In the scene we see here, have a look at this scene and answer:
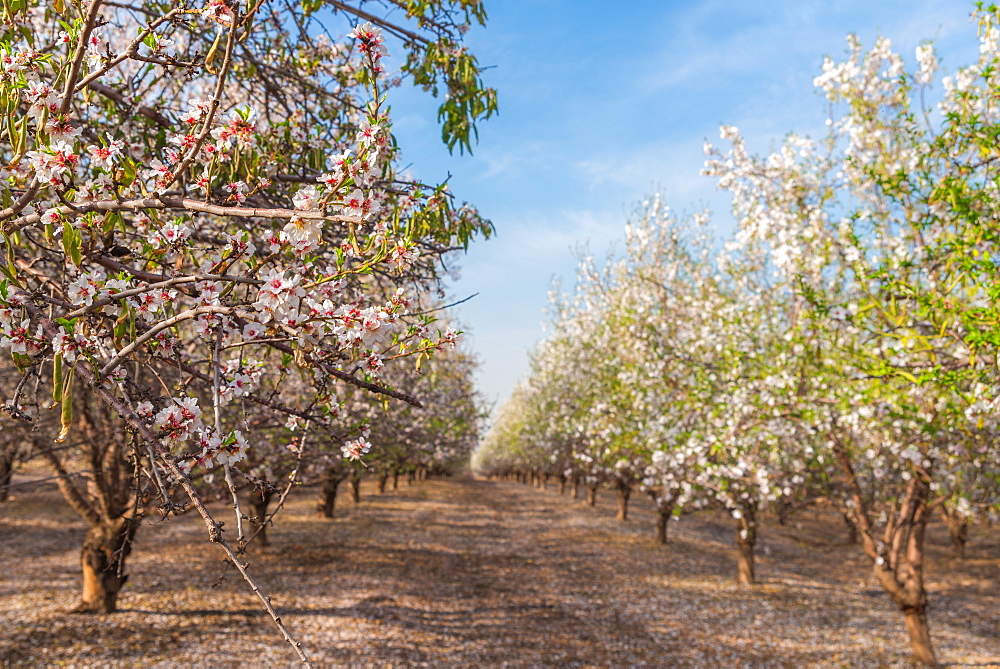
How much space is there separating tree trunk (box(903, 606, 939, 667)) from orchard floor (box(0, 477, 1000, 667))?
0.40 metres

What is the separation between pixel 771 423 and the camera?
10.1m

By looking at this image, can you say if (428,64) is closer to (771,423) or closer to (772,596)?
(771,423)

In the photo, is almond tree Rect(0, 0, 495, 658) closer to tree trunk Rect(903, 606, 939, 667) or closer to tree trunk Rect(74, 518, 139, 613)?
tree trunk Rect(74, 518, 139, 613)

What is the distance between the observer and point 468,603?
517 inches

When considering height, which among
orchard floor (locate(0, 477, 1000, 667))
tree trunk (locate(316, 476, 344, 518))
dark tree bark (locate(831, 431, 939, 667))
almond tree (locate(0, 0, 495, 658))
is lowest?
orchard floor (locate(0, 477, 1000, 667))

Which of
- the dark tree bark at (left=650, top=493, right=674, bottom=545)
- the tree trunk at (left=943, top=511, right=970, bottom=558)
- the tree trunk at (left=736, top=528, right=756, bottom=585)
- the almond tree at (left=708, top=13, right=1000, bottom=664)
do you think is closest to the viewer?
the almond tree at (left=708, top=13, right=1000, bottom=664)

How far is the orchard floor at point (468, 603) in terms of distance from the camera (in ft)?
32.6

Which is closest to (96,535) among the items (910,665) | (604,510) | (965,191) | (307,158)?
(307,158)

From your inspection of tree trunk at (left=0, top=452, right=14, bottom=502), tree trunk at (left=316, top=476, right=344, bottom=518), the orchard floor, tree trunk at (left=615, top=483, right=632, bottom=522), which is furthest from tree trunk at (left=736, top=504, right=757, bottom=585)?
tree trunk at (left=0, top=452, right=14, bottom=502)

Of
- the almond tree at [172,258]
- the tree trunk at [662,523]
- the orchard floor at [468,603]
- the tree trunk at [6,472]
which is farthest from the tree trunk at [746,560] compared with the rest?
the tree trunk at [6,472]

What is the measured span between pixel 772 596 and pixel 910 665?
4.82m

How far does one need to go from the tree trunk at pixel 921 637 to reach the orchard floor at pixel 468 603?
40 cm

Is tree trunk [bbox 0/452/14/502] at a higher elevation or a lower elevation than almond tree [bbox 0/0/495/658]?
lower

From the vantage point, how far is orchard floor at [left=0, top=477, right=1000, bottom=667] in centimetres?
995
